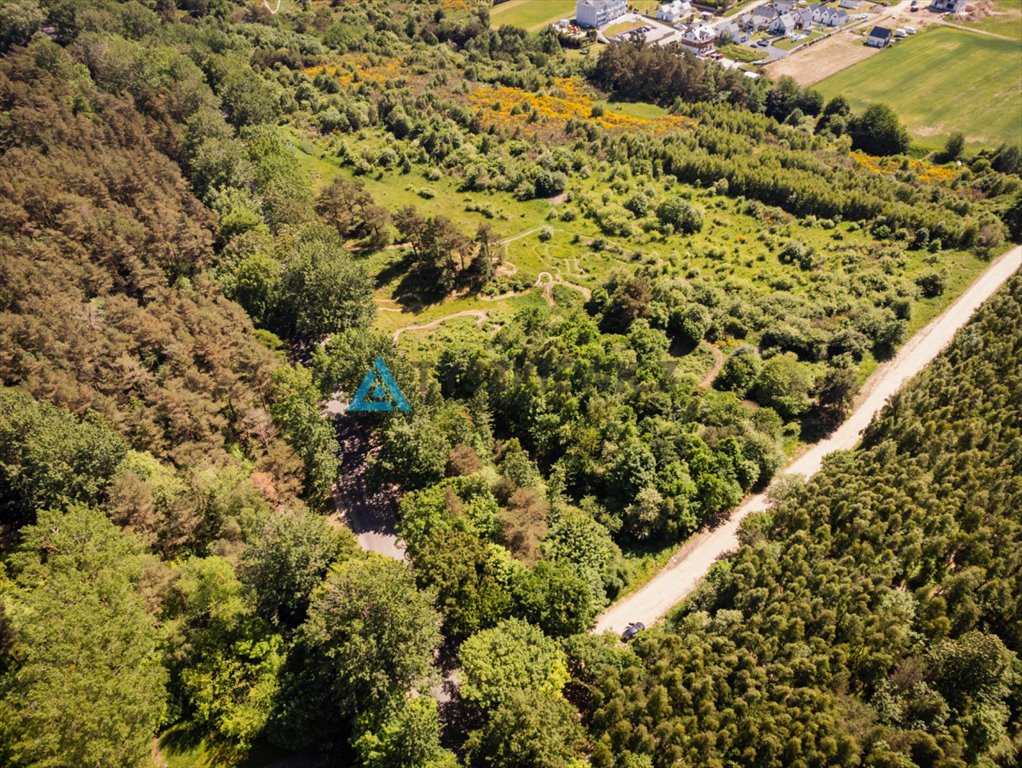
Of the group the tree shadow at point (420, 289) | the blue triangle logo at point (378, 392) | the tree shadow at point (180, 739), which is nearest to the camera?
the tree shadow at point (180, 739)

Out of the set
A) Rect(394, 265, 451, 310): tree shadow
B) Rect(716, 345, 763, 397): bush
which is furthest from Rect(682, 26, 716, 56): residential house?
Rect(716, 345, 763, 397): bush

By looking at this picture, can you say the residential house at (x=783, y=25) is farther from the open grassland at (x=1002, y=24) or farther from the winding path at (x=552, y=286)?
the winding path at (x=552, y=286)

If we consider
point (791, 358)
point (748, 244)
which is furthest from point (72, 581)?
point (748, 244)

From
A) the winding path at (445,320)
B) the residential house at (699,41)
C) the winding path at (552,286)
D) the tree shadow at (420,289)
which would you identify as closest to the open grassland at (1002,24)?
the residential house at (699,41)

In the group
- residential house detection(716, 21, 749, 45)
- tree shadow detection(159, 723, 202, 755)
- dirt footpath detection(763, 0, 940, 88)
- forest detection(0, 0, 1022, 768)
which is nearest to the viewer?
forest detection(0, 0, 1022, 768)

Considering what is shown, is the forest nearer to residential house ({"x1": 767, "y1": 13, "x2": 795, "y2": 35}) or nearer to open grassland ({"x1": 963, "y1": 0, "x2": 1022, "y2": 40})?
residential house ({"x1": 767, "y1": 13, "x2": 795, "y2": 35})

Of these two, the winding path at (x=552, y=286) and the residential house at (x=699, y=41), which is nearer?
the winding path at (x=552, y=286)

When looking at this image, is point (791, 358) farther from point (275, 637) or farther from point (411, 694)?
point (275, 637)
